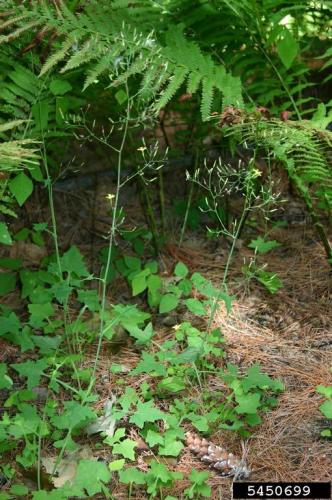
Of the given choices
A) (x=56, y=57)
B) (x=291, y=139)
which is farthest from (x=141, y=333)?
(x=56, y=57)

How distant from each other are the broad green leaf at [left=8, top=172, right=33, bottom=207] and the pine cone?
1.03 m

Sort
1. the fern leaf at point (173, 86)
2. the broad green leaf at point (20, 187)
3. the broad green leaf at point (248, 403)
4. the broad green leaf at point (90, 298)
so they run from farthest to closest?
the broad green leaf at point (90, 298) → the broad green leaf at point (20, 187) → the fern leaf at point (173, 86) → the broad green leaf at point (248, 403)

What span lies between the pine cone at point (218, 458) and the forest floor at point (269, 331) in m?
0.03

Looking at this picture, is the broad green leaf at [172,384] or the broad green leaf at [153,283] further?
the broad green leaf at [153,283]

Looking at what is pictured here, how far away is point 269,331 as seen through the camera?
2648mm

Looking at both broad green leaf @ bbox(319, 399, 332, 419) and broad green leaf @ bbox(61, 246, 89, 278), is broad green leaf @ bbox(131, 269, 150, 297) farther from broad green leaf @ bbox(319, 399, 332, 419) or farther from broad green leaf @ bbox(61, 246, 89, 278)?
broad green leaf @ bbox(319, 399, 332, 419)

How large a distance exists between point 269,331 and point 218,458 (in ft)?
2.17

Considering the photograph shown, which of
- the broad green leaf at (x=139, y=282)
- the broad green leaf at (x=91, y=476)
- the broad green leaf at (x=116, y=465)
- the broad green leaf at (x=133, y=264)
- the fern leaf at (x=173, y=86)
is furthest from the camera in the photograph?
the broad green leaf at (x=133, y=264)

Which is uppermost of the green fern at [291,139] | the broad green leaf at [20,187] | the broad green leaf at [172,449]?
the green fern at [291,139]

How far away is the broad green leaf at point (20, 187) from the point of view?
96.9 inches

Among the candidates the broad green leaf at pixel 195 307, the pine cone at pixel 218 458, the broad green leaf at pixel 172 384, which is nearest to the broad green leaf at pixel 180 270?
the broad green leaf at pixel 195 307

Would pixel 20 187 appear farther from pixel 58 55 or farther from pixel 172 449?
pixel 172 449

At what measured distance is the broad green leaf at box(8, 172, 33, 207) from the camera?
2.46 m

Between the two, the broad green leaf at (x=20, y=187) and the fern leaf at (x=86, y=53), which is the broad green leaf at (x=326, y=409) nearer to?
the broad green leaf at (x=20, y=187)
